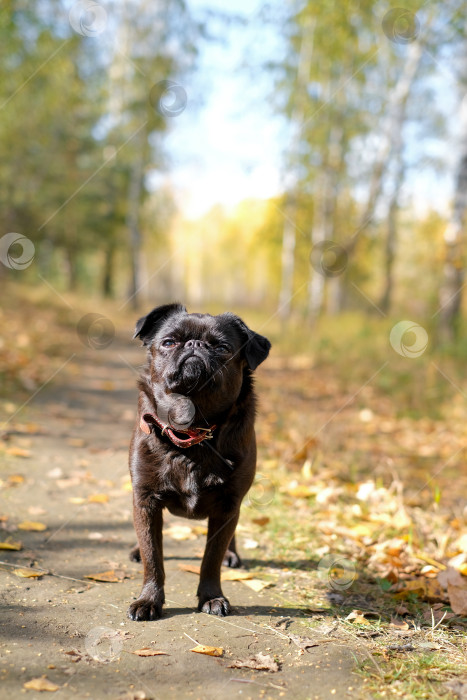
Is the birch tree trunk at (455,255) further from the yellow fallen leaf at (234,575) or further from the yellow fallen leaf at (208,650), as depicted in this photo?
the yellow fallen leaf at (208,650)

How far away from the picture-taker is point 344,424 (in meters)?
7.79

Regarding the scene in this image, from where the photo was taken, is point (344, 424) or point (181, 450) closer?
point (181, 450)

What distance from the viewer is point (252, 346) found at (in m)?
3.34

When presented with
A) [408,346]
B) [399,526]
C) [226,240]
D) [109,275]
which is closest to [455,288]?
[408,346]

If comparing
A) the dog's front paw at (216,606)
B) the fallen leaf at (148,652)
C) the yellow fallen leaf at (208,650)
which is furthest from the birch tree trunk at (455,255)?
the fallen leaf at (148,652)

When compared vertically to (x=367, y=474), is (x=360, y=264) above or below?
above

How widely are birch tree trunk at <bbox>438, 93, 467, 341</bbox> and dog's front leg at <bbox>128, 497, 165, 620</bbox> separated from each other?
28.8 feet

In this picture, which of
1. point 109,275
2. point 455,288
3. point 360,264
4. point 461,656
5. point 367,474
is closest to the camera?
point 461,656

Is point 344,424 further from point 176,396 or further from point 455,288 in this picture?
point 176,396

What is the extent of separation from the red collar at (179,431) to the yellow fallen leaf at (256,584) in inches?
39.8

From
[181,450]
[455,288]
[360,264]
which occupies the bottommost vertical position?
[181,450]

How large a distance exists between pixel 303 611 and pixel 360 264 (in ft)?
71.4

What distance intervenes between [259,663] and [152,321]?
180cm

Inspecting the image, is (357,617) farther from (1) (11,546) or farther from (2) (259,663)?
(1) (11,546)
